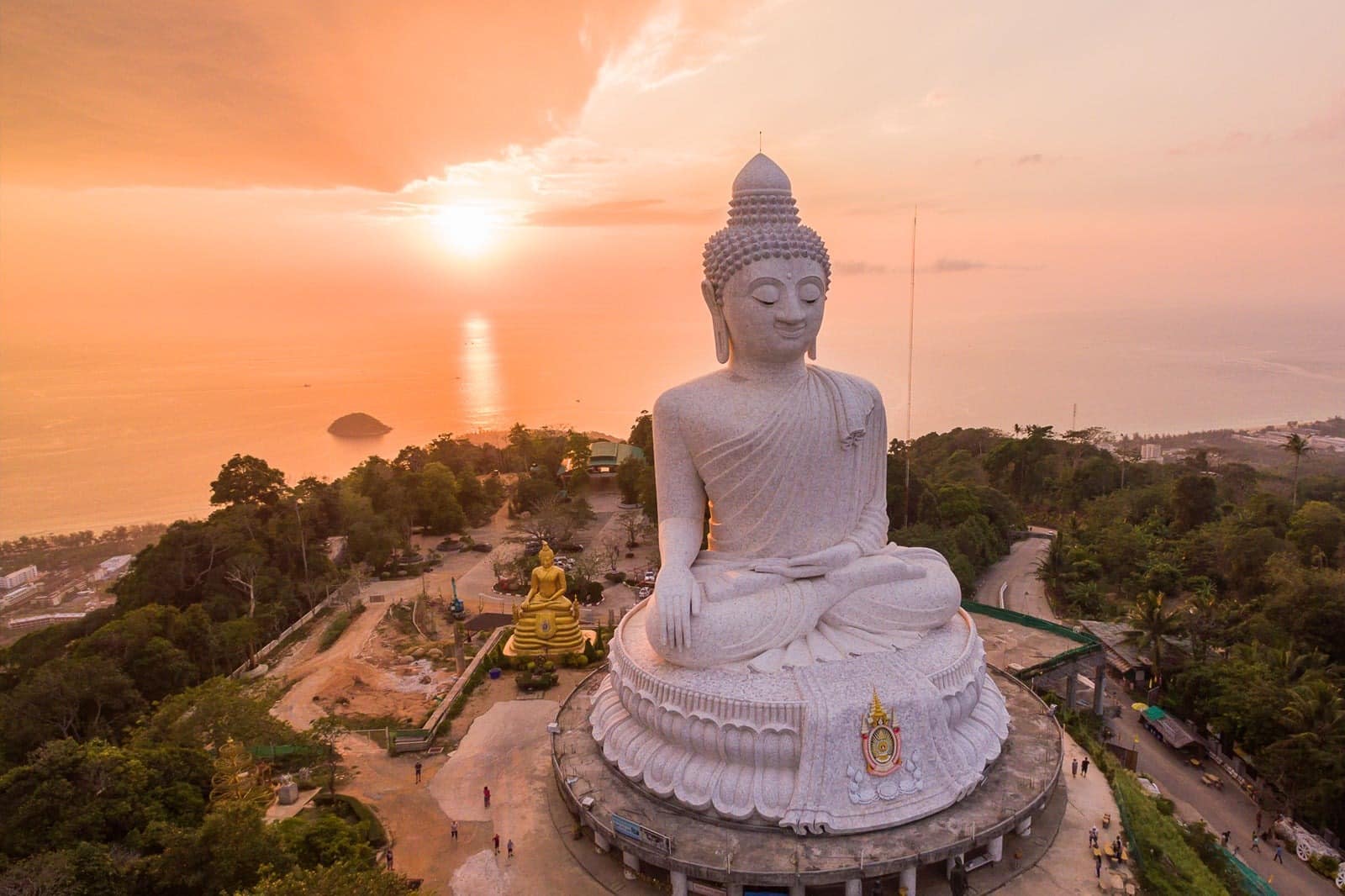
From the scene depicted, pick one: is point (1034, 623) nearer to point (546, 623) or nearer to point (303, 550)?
point (546, 623)

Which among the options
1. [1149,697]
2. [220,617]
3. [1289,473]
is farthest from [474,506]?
[1289,473]

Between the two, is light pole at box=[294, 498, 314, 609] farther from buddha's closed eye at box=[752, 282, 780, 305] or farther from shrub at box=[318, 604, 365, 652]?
buddha's closed eye at box=[752, 282, 780, 305]

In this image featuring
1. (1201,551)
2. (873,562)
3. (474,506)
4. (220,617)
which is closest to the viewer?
(873,562)

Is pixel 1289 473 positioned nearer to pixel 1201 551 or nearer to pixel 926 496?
pixel 1201 551

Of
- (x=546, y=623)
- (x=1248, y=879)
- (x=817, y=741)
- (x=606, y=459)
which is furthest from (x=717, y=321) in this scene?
(x=606, y=459)

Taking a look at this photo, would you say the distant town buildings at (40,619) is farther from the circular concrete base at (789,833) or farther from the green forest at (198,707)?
the circular concrete base at (789,833)
